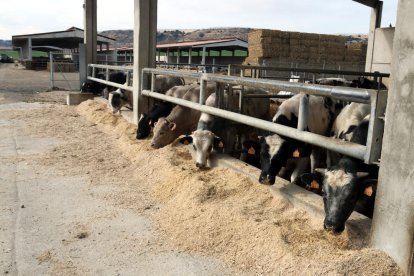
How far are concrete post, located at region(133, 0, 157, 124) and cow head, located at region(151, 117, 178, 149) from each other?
1.95 metres

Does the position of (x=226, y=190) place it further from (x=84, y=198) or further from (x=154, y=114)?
(x=154, y=114)

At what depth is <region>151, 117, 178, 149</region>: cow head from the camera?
767 centimetres

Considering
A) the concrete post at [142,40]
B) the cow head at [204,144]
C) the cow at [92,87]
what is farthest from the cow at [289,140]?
the cow at [92,87]

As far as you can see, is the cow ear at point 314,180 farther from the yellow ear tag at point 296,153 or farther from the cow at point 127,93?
the cow at point 127,93

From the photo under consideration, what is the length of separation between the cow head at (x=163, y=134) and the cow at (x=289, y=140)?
2523 millimetres

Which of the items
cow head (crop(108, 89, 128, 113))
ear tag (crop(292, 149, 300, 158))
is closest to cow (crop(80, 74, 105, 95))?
cow head (crop(108, 89, 128, 113))

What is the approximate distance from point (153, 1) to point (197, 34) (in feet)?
516

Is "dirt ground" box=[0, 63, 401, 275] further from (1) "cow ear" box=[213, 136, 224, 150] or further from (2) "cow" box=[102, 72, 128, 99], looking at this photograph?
(2) "cow" box=[102, 72, 128, 99]

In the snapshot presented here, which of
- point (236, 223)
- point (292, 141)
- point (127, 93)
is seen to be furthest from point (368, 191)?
point (127, 93)

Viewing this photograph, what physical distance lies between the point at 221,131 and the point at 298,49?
25856 millimetres

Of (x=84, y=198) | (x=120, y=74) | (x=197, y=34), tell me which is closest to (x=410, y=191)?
(x=84, y=198)

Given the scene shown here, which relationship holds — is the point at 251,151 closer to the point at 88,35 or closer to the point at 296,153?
the point at 296,153

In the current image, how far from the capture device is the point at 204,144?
6199 mm

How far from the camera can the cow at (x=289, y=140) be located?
5.12m
